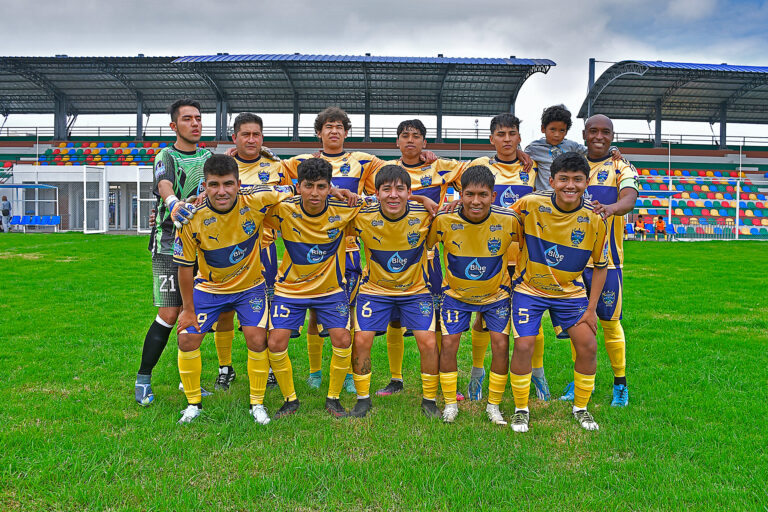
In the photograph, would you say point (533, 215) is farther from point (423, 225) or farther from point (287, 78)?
point (287, 78)

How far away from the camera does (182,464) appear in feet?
9.27

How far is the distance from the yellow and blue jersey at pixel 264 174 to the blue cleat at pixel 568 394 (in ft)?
8.79

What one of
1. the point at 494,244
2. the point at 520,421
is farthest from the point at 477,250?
the point at 520,421

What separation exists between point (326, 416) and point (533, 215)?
2020mm

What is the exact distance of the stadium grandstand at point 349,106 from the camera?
27953 millimetres

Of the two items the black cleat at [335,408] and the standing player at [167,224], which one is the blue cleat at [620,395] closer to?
the black cleat at [335,408]

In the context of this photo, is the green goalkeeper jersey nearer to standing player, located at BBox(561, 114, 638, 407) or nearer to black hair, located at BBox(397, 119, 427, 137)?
black hair, located at BBox(397, 119, 427, 137)

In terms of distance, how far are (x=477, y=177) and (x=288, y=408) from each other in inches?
82.4

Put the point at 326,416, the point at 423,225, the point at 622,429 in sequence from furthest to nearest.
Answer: the point at 423,225 < the point at 326,416 < the point at 622,429

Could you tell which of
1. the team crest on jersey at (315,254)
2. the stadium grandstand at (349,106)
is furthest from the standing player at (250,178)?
the stadium grandstand at (349,106)

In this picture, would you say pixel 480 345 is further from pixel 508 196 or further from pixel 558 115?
pixel 558 115

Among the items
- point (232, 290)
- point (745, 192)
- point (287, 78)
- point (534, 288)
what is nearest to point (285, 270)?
point (232, 290)

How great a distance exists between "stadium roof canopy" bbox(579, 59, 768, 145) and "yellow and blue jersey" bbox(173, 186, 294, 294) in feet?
99.8

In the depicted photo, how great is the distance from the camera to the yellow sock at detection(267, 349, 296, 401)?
372 centimetres
